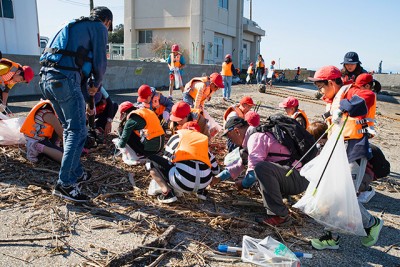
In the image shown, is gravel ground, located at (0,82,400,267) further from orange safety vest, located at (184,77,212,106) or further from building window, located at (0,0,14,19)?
building window, located at (0,0,14,19)

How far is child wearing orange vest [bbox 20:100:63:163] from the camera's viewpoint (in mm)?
4535

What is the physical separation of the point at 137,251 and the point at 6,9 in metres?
11.1

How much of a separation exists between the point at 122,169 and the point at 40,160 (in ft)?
3.44

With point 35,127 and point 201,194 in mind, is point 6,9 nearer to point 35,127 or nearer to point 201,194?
point 35,127

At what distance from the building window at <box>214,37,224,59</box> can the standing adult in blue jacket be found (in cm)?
3008

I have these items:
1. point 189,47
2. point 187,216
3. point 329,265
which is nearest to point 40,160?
point 187,216

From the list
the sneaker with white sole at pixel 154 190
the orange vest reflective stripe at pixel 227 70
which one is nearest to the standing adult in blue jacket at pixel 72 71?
the sneaker with white sole at pixel 154 190

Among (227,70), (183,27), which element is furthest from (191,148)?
(183,27)

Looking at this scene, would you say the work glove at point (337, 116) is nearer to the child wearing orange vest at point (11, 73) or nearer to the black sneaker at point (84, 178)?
the black sneaker at point (84, 178)

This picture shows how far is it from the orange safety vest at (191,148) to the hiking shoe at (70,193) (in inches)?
38.8

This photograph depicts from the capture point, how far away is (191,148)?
368 cm

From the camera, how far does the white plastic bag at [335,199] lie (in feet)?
9.39

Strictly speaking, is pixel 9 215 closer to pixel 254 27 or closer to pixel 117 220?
pixel 117 220

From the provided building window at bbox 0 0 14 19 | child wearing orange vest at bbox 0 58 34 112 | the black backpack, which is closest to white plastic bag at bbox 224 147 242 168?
the black backpack
